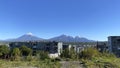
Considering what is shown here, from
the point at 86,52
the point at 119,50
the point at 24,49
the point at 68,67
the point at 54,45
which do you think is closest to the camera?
the point at 68,67

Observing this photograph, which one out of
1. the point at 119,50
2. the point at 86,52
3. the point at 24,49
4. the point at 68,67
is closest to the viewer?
the point at 68,67

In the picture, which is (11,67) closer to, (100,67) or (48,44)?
(100,67)

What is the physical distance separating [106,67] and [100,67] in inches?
17.2

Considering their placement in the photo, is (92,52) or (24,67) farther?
(92,52)

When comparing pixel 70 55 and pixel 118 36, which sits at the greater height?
pixel 118 36

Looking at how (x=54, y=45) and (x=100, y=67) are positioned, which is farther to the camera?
(x=54, y=45)

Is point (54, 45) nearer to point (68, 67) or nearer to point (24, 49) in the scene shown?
point (24, 49)

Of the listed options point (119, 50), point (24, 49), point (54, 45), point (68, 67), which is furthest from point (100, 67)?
point (54, 45)

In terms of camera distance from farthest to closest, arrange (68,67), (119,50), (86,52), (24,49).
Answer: (119,50) < (24,49) < (86,52) < (68,67)

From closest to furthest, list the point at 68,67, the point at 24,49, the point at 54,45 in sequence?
the point at 68,67 → the point at 24,49 → the point at 54,45

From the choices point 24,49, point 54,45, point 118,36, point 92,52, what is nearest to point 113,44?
point 118,36

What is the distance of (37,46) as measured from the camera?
72.7 metres

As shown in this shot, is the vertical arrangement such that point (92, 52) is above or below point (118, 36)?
below

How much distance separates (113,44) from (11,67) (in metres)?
48.4
